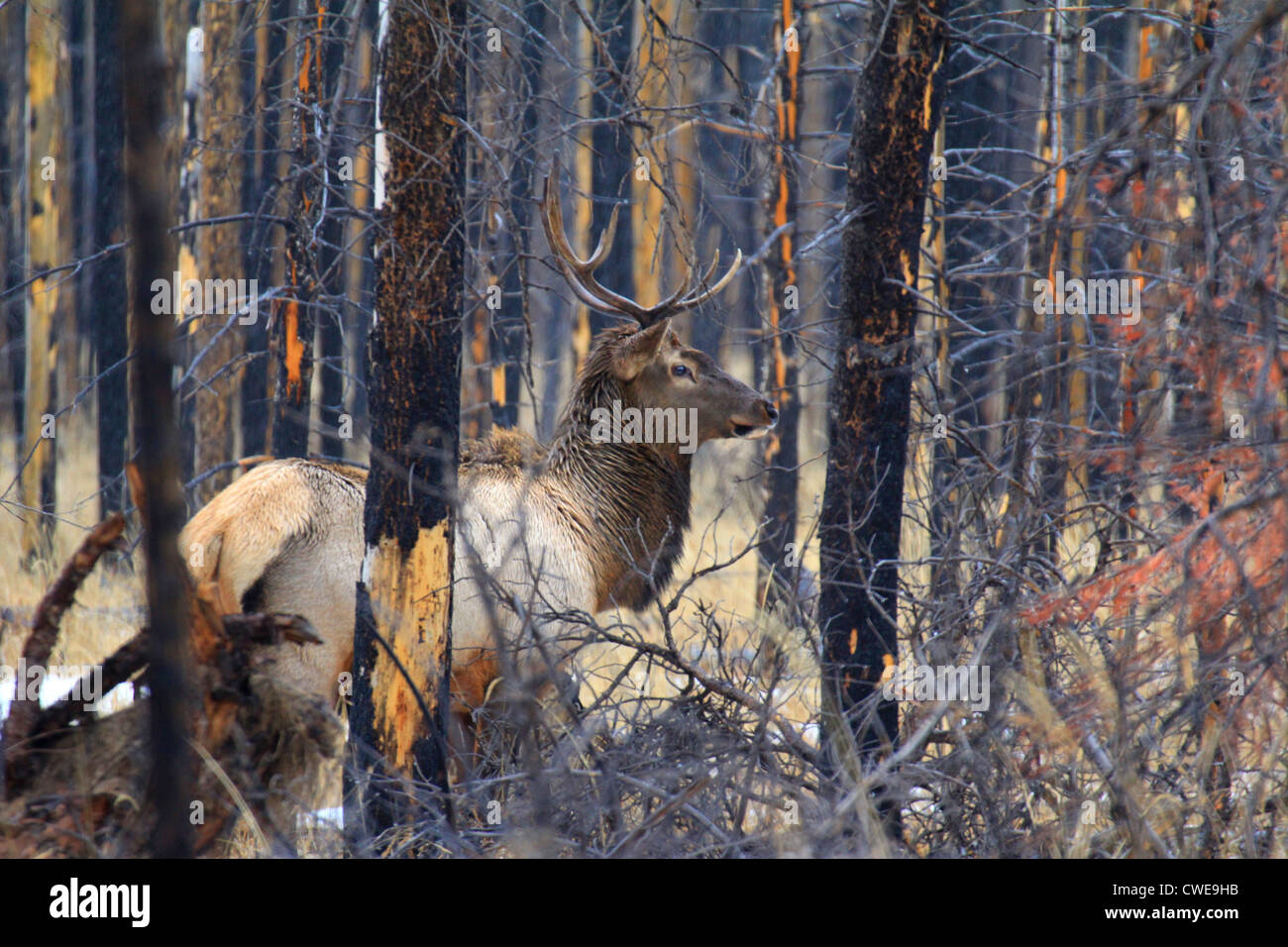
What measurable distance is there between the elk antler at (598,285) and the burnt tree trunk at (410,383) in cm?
93

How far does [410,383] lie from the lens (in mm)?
4980

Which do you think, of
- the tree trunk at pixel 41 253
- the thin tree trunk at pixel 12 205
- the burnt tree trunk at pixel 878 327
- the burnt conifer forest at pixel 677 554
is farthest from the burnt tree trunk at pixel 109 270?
the burnt tree trunk at pixel 878 327

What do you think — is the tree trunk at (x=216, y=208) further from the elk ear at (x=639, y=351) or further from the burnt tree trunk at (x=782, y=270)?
the burnt tree trunk at (x=782, y=270)

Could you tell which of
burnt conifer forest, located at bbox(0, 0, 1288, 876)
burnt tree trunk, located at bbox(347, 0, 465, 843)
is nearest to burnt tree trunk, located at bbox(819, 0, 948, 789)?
burnt conifer forest, located at bbox(0, 0, 1288, 876)

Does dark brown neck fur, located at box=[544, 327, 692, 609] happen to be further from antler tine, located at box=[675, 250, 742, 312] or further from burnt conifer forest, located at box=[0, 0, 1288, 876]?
antler tine, located at box=[675, 250, 742, 312]

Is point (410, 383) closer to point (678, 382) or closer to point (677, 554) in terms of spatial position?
point (678, 382)

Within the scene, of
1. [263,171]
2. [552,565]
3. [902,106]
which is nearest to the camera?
[902,106]

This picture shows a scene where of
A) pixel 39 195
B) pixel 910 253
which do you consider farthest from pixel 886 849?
pixel 39 195

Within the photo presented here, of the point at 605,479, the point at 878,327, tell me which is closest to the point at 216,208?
the point at 605,479

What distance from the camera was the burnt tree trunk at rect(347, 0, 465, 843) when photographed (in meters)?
4.92

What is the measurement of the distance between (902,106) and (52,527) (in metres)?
10.5

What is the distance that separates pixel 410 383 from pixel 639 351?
97.7 inches

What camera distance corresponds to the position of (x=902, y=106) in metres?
5.57
